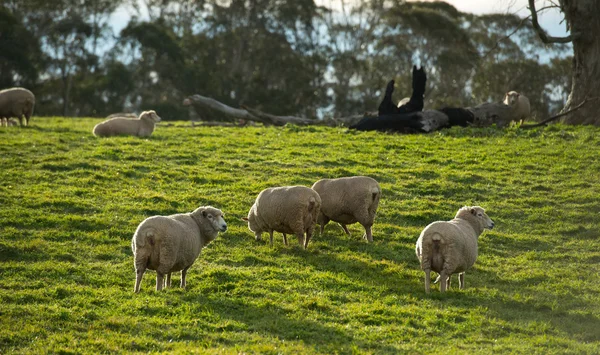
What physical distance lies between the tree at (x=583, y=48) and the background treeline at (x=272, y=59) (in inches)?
1007

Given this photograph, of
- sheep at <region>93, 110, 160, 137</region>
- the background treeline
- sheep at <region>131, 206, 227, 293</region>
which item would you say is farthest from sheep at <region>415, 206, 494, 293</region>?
the background treeline

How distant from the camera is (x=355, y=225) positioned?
16.6 m

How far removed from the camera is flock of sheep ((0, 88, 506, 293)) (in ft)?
37.6

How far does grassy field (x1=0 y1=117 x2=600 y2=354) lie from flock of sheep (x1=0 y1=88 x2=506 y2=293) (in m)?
0.42

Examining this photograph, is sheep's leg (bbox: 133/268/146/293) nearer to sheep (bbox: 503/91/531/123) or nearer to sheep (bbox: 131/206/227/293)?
sheep (bbox: 131/206/227/293)

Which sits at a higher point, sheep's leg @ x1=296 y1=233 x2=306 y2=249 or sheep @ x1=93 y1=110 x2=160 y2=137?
sheep @ x1=93 y1=110 x2=160 y2=137

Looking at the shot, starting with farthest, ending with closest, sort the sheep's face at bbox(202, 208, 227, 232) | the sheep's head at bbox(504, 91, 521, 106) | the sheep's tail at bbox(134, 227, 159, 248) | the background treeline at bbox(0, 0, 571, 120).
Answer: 1. the background treeline at bbox(0, 0, 571, 120)
2. the sheep's head at bbox(504, 91, 521, 106)
3. the sheep's face at bbox(202, 208, 227, 232)
4. the sheep's tail at bbox(134, 227, 159, 248)

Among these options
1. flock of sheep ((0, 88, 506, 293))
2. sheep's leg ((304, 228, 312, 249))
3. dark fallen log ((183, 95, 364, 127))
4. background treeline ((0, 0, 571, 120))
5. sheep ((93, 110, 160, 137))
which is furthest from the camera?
background treeline ((0, 0, 571, 120))

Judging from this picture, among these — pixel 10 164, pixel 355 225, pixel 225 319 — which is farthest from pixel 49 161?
pixel 225 319

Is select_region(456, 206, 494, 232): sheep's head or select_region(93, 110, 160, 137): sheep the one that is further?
select_region(93, 110, 160, 137): sheep

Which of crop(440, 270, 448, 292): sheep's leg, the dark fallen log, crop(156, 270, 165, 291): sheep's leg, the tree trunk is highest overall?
the tree trunk

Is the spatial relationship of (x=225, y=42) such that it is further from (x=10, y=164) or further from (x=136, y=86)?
(x=10, y=164)

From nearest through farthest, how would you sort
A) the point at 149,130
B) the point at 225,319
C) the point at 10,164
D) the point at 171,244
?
1. the point at 225,319
2. the point at 171,244
3. the point at 10,164
4. the point at 149,130

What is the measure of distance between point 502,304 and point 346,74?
4872 centimetres
